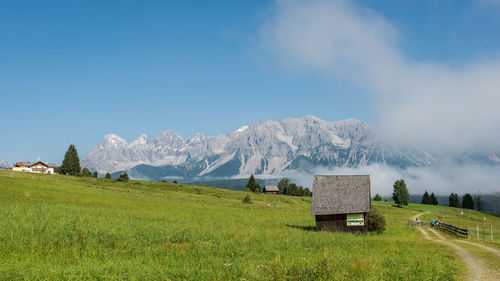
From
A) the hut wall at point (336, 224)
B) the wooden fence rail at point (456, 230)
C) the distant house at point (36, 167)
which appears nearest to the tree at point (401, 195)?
the wooden fence rail at point (456, 230)

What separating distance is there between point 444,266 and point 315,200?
27128 millimetres

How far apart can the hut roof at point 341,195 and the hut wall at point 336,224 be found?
92 cm

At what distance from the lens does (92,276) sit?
42.6 feet

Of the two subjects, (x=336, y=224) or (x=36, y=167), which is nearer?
(x=336, y=224)

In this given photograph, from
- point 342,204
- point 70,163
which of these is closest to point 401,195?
point 342,204

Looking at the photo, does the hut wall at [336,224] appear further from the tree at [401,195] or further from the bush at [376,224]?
the tree at [401,195]

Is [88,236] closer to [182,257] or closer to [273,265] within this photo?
[182,257]

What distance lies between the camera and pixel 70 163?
164125 millimetres

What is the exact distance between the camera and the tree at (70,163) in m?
163

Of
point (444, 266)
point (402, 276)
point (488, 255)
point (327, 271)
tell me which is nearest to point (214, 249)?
point (327, 271)

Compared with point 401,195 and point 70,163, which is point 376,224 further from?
point 70,163

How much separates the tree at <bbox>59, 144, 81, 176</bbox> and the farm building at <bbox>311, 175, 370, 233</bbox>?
152 metres

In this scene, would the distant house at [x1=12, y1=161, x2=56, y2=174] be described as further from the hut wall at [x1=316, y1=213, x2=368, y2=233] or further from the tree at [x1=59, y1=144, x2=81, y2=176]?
the hut wall at [x1=316, y1=213, x2=368, y2=233]

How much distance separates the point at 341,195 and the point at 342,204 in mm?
1240
